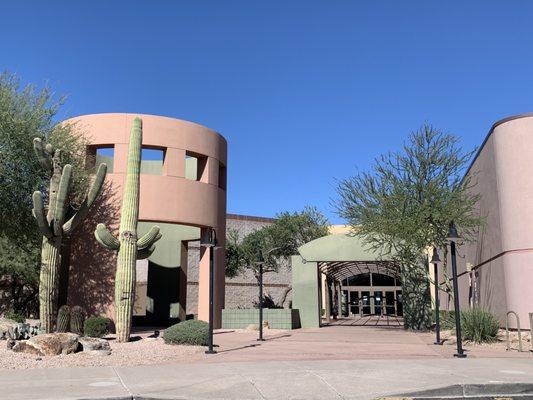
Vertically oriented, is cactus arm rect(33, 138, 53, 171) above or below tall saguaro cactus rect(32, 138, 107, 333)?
above

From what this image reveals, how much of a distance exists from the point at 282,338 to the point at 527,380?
1052 cm

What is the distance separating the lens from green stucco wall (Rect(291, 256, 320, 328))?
24.7m

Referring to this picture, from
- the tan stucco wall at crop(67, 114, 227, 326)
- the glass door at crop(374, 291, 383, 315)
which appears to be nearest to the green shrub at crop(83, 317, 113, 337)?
the tan stucco wall at crop(67, 114, 227, 326)

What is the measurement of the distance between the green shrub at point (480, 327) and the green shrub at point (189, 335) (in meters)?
7.62

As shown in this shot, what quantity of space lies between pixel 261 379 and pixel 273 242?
97.2ft

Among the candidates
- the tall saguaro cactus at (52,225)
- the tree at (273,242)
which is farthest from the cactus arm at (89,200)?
the tree at (273,242)

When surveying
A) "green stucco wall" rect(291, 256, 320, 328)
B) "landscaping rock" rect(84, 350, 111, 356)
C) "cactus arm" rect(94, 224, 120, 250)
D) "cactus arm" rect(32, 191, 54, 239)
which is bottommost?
"landscaping rock" rect(84, 350, 111, 356)

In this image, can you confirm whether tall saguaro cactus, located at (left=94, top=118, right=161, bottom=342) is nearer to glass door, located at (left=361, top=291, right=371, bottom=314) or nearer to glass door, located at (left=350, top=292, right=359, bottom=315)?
glass door, located at (left=350, top=292, right=359, bottom=315)

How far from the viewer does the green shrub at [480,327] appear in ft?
51.3

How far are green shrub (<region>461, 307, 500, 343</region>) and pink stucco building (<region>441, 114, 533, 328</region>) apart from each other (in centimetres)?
285

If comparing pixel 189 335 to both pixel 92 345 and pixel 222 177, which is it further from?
pixel 222 177

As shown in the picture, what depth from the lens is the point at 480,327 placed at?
15.6m

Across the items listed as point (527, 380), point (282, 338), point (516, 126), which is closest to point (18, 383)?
point (527, 380)

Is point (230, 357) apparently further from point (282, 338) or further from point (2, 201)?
point (2, 201)
